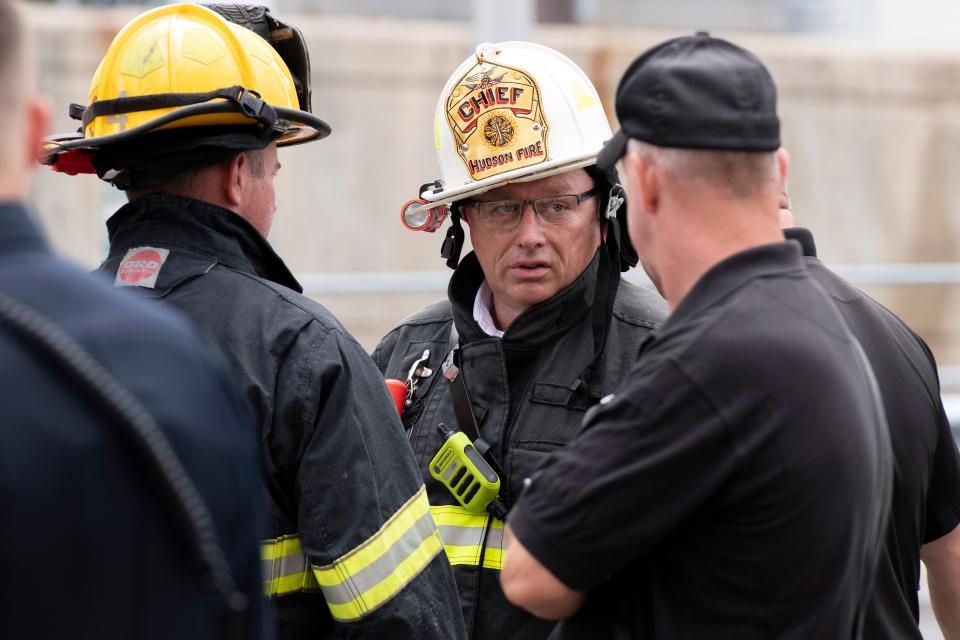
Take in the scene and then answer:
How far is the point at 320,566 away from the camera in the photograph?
2.38m

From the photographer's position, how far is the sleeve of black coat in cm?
237

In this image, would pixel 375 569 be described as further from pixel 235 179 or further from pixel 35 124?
pixel 35 124

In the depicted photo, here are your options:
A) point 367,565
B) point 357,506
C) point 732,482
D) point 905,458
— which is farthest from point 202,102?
point 905,458

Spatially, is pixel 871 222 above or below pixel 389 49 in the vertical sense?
below

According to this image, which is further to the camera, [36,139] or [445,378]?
[445,378]

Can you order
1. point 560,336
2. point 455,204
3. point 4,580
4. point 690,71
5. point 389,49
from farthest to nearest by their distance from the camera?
point 389,49 < point 455,204 < point 560,336 < point 690,71 < point 4,580

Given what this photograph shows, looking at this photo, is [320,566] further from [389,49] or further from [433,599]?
[389,49]

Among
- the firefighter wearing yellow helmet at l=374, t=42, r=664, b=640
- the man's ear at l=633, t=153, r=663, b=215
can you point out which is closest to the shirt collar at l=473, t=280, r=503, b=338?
the firefighter wearing yellow helmet at l=374, t=42, r=664, b=640

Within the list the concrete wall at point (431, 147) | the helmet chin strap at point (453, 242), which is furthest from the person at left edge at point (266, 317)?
the concrete wall at point (431, 147)

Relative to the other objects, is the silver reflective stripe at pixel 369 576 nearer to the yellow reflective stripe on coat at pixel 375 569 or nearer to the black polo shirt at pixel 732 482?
the yellow reflective stripe on coat at pixel 375 569

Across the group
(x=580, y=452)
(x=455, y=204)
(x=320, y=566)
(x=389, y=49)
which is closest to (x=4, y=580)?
(x=580, y=452)

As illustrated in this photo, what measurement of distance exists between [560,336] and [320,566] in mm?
1040

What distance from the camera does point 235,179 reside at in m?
2.56

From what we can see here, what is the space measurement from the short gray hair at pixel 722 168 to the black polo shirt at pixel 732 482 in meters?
0.18
